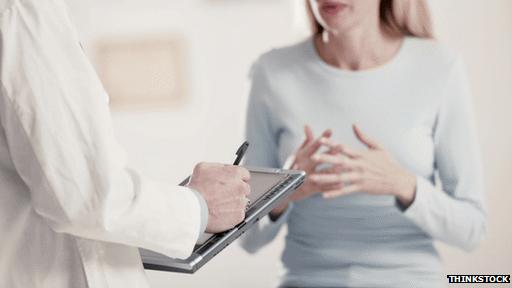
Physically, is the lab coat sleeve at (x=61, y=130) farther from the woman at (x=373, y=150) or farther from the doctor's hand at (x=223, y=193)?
the woman at (x=373, y=150)

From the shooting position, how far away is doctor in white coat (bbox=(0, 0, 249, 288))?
71 centimetres

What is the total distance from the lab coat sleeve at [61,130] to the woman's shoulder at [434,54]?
3.30 ft

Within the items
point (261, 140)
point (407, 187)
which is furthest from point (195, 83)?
point (407, 187)

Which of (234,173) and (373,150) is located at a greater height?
(234,173)

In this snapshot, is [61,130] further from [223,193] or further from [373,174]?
[373,174]

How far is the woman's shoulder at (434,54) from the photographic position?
5.21 ft

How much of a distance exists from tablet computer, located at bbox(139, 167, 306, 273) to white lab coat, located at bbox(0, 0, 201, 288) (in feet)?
0.12

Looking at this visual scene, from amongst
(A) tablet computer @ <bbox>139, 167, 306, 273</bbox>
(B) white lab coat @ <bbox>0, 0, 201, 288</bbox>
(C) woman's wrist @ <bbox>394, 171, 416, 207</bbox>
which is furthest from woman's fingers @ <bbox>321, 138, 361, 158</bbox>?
(B) white lab coat @ <bbox>0, 0, 201, 288</bbox>

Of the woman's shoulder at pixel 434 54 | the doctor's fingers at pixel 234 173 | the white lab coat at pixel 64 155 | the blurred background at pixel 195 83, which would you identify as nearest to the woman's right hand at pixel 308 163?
the blurred background at pixel 195 83

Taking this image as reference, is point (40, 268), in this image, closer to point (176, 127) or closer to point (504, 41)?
point (176, 127)

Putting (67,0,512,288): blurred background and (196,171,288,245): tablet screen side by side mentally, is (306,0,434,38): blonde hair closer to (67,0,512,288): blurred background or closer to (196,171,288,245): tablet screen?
(67,0,512,288): blurred background

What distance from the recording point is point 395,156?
5.12 ft

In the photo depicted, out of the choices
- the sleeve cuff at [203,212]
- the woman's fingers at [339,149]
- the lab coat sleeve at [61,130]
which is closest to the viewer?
the lab coat sleeve at [61,130]

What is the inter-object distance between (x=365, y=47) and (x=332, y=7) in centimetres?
13
